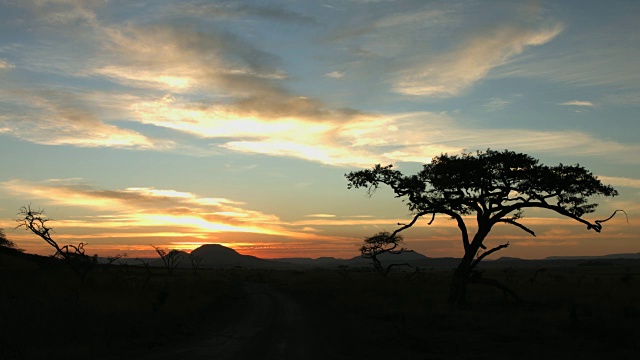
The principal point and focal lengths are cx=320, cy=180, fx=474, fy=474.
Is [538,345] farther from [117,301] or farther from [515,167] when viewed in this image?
[117,301]

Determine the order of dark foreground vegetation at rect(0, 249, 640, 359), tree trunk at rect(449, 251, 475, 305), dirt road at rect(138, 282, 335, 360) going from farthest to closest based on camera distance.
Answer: tree trunk at rect(449, 251, 475, 305) < dark foreground vegetation at rect(0, 249, 640, 359) < dirt road at rect(138, 282, 335, 360)

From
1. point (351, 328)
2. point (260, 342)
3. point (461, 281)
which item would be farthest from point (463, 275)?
point (260, 342)

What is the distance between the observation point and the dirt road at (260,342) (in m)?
14.3

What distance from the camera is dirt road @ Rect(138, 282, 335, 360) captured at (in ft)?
47.0

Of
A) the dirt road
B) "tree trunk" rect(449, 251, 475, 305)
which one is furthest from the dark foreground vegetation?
"tree trunk" rect(449, 251, 475, 305)

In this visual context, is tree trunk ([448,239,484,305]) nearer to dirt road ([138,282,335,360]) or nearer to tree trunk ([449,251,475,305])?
tree trunk ([449,251,475,305])

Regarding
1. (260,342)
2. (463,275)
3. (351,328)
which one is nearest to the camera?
(260,342)

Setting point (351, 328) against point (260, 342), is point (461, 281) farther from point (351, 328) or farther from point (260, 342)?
point (260, 342)

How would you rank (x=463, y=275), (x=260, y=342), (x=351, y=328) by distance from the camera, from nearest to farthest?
(x=260, y=342) → (x=351, y=328) → (x=463, y=275)

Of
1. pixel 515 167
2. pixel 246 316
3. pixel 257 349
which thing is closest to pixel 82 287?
pixel 246 316

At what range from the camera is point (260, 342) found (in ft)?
54.7

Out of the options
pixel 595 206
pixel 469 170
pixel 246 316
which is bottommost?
pixel 246 316

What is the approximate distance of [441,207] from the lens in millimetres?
29828

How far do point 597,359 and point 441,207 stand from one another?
1562 centimetres
